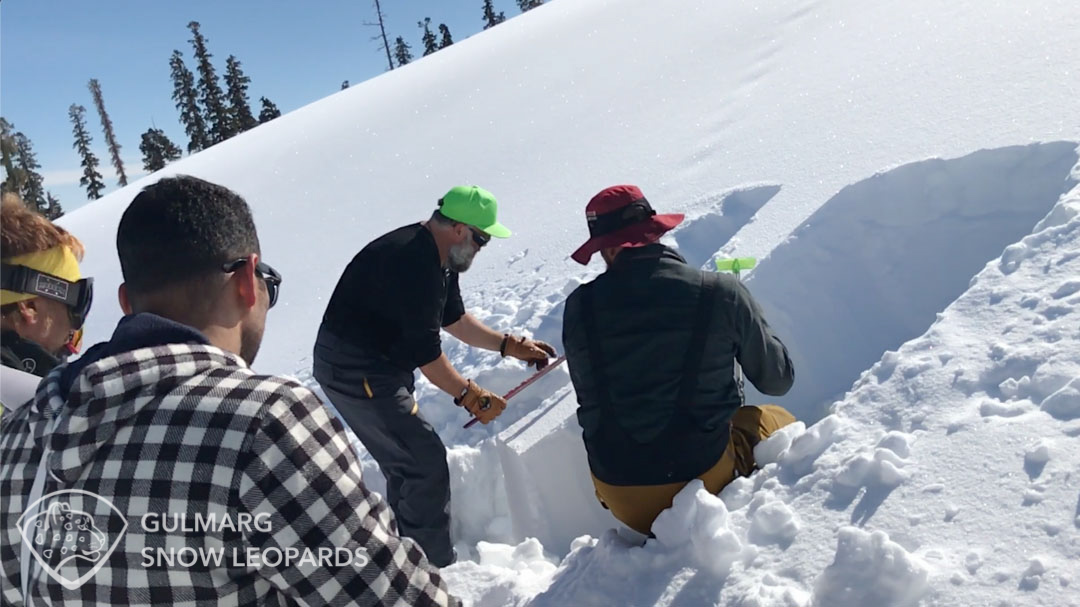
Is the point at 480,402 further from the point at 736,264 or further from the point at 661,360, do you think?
the point at 736,264

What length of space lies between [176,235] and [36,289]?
118 centimetres

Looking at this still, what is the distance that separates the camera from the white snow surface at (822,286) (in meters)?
2.15

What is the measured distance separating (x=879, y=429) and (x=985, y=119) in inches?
119

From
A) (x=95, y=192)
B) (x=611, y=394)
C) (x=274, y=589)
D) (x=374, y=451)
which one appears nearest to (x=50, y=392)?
(x=274, y=589)

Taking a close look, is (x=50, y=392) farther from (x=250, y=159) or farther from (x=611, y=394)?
(x=250, y=159)

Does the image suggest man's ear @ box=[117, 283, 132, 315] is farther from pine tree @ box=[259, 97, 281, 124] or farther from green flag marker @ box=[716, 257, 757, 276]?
pine tree @ box=[259, 97, 281, 124]

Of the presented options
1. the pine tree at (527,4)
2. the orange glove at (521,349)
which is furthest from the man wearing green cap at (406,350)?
the pine tree at (527,4)

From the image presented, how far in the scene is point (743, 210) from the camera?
17.0 feet

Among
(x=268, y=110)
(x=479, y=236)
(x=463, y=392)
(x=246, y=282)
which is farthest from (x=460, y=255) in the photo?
(x=268, y=110)

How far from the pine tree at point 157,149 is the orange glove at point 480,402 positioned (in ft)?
117

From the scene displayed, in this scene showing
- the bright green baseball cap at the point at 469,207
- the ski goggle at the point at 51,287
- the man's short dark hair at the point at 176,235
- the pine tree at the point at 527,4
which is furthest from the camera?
the pine tree at the point at 527,4

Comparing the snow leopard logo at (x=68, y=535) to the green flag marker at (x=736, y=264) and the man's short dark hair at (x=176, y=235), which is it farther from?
the green flag marker at (x=736, y=264)

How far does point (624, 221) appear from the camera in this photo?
9.26 feet

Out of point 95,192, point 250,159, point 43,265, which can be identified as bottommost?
point 43,265
